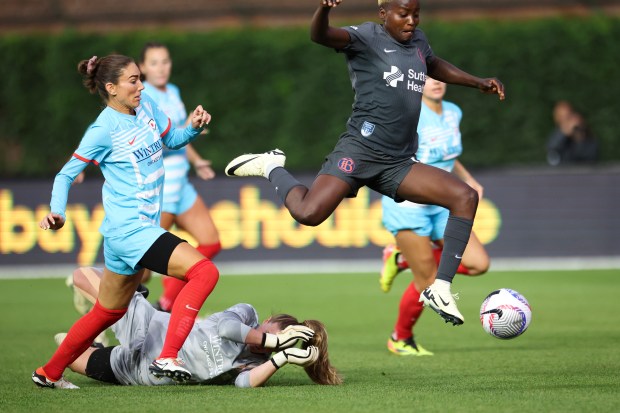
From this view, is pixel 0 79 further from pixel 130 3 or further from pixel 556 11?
pixel 556 11

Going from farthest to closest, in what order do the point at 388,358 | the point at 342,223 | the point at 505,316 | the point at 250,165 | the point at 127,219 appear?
the point at 342,223, the point at 388,358, the point at 250,165, the point at 505,316, the point at 127,219

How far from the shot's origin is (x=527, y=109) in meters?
17.9

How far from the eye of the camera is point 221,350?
21.6ft

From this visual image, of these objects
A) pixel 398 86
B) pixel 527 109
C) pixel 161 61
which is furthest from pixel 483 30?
pixel 398 86

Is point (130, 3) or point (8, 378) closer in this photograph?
point (8, 378)

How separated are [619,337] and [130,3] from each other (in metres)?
15.1

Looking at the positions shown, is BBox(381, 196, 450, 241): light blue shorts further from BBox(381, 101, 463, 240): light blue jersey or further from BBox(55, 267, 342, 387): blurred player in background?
BBox(55, 267, 342, 387): blurred player in background

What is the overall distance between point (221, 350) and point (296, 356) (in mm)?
540

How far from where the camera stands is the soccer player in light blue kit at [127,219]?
21.0ft

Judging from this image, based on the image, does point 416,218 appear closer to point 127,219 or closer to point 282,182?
point 282,182

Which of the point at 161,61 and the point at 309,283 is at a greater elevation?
the point at 161,61

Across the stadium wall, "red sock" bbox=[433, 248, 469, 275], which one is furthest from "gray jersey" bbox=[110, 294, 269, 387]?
the stadium wall

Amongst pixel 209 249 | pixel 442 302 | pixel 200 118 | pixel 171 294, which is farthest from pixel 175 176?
pixel 442 302

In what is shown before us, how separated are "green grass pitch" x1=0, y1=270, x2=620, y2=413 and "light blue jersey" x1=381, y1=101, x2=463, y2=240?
0.98 meters
